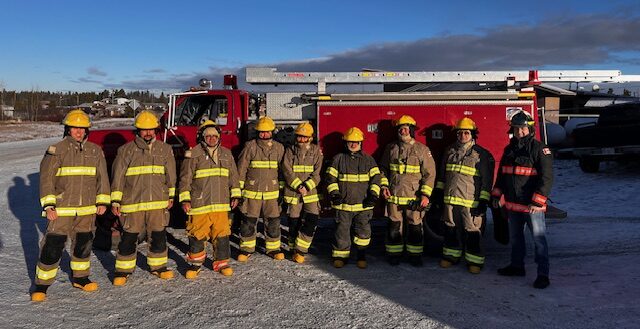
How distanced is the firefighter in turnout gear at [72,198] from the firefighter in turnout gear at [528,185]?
444cm

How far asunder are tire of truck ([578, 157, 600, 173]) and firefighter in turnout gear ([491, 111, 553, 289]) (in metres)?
9.59

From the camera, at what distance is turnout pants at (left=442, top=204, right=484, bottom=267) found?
5.47 meters

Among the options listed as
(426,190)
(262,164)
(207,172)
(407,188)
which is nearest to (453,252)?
(426,190)

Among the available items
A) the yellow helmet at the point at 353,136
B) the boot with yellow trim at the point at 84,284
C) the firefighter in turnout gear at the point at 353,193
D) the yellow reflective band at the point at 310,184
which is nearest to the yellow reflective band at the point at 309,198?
the yellow reflective band at the point at 310,184

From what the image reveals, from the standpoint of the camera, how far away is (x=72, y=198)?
4734 mm

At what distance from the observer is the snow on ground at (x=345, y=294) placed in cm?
415

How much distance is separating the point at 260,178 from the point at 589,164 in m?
11.4

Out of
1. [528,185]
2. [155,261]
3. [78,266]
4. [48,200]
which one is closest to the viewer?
[48,200]

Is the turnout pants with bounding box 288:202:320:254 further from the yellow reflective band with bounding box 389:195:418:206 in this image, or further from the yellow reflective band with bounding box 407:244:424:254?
the yellow reflective band with bounding box 407:244:424:254

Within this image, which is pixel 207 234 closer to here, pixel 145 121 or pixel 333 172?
pixel 145 121

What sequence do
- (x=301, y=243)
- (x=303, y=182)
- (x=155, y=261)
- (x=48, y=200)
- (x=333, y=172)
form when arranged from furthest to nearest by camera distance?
(x=301, y=243), (x=303, y=182), (x=333, y=172), (x=155, y=261), (x=48, y=200)

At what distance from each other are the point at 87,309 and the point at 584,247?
621 centimetres

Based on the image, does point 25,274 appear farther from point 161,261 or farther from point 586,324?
point 586,324

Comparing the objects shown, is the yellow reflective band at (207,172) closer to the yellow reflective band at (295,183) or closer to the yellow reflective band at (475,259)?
the yellow reflective band at (295,183)
